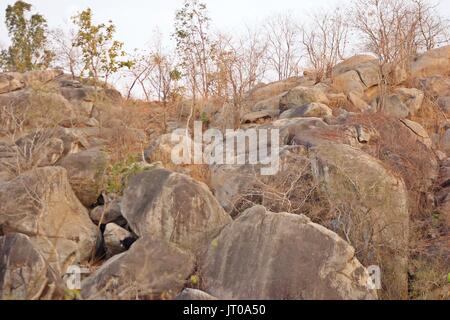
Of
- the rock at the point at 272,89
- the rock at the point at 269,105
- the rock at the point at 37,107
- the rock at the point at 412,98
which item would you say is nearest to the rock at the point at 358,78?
the rock at the point at 272,89

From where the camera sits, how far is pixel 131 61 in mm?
18172

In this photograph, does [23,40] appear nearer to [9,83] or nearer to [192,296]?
[9,83]

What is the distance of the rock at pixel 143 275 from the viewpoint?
24.8 feet

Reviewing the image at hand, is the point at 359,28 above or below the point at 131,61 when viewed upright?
above

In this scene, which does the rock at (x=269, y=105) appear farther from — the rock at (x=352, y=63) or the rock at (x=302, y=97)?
the rock at (x=352, y=63)

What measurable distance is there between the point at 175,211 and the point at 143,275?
4.94 feet

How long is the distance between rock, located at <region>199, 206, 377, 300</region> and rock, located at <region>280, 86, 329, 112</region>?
31.6ft

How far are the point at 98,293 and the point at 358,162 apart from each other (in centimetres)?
476

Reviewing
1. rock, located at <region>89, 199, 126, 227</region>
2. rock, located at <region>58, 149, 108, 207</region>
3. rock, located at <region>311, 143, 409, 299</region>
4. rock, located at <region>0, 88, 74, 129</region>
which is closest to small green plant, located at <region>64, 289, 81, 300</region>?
rock, located at <region>89, 199, 126, 227</region>

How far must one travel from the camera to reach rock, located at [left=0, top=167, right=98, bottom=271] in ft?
31.2

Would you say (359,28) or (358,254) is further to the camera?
(359,28)

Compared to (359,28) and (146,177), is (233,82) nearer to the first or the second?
(359,28)

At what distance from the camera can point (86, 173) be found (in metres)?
11.5
